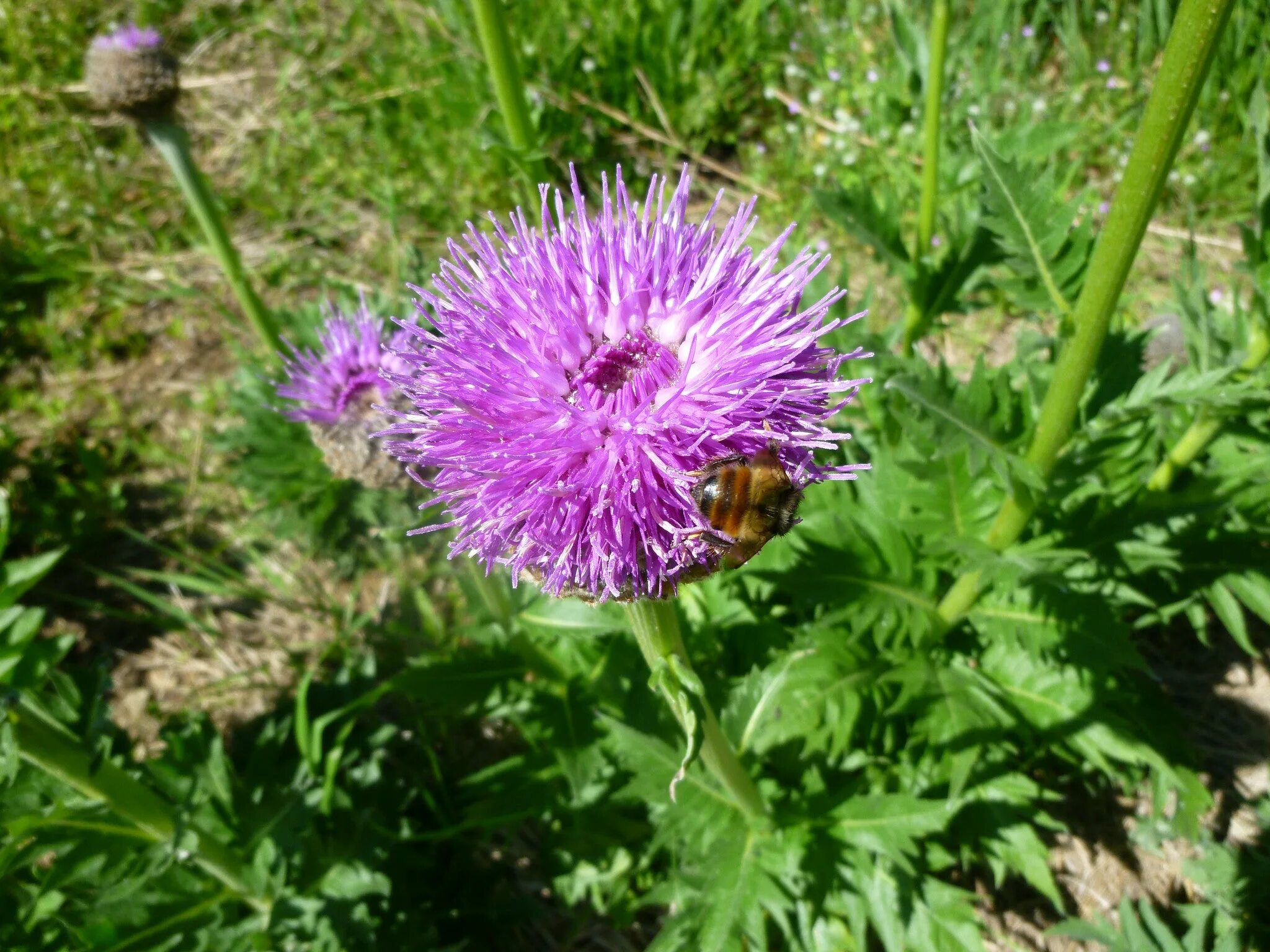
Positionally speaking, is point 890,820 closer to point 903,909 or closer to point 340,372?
point 903,909

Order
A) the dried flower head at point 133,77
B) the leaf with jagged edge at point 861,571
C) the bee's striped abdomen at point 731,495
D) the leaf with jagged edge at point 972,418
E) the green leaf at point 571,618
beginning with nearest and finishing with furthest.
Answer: the bee's striped abdomen at point 731,495
the leaf with jagged edge at point 972,418
the green leaf at point 571,618
the leaf with jagged edge at point 861,571
the dried flower head at point 133,77

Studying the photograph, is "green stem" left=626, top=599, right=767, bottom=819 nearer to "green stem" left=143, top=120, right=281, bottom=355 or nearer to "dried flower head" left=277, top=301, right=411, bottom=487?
"dried flower head" left=277, top=301, right=411, bottom=487

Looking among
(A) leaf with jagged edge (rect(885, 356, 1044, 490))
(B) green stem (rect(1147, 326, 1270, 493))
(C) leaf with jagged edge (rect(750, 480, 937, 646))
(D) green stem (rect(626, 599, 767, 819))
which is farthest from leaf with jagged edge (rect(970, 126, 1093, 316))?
(D) green stem (rect(626, 599, 767, 819))

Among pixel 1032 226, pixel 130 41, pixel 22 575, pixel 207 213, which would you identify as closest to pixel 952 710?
pixel 1032 226

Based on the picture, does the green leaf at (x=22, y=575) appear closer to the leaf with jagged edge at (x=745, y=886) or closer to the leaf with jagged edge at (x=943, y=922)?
the leaf with jagged edge at (x=745, y=886)

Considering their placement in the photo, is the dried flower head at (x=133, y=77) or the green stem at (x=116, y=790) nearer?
the green stem at (x=116, y=790)

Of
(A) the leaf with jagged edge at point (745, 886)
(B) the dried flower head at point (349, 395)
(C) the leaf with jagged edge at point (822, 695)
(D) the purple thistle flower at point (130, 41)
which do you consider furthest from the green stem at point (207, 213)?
(A) the leaf with jagged edge at point (745, 886)
